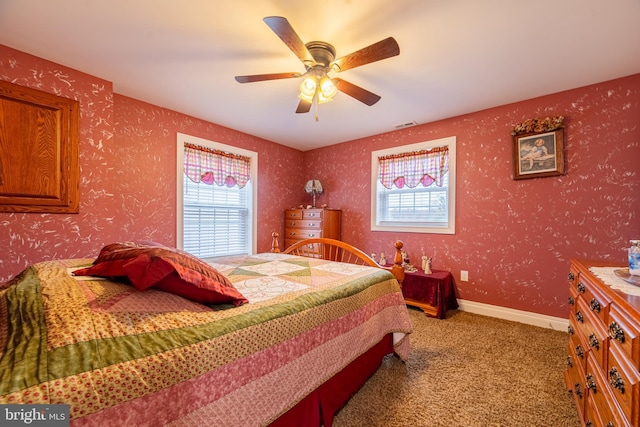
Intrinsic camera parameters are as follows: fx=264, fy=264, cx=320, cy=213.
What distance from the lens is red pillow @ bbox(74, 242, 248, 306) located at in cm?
98

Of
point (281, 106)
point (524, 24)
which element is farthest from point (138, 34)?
point (524, 24)

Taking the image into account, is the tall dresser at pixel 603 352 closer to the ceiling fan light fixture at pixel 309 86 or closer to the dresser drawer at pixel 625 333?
the dresser drawer at pixel 625 333

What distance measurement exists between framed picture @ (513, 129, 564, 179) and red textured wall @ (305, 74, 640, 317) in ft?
0.24

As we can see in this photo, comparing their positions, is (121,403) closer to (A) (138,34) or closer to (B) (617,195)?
(A) (138,34)

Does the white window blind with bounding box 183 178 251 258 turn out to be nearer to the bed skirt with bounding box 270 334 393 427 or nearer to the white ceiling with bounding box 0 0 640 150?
the white ceiling with bounding box 0 0 640 150

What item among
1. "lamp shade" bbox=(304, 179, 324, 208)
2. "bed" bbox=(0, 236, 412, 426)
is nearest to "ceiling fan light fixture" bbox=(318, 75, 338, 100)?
"bed" bbox=(0, 236, 412, 426)

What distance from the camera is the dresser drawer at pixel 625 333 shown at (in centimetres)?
79

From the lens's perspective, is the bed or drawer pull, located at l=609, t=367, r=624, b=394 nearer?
the bed

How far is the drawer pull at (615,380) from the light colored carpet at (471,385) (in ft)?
2.33

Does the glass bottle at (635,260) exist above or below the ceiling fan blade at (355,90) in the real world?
below

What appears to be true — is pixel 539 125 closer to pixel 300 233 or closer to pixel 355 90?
pixel 355 90

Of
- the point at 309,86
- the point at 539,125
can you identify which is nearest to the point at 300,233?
the point at 309,86

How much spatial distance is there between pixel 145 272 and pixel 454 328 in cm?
276

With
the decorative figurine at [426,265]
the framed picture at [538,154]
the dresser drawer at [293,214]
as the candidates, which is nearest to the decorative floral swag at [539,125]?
the framed picture at [538,154]
